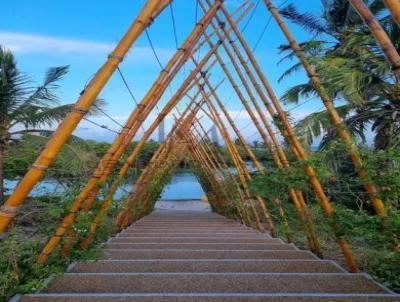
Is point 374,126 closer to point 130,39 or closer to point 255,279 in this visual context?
point 255,279

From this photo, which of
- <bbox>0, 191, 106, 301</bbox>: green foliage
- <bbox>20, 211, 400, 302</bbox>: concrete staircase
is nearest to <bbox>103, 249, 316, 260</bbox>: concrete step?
<bbox>20, 211, 400, 302</bbox>: concrete staircase

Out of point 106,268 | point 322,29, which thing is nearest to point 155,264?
point 106,268

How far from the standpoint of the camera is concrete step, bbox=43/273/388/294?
2.52 metres

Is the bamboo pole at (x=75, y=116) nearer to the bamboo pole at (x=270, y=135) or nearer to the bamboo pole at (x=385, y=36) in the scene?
the bamboo pole at (x=385, y=36)

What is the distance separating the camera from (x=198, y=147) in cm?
1192

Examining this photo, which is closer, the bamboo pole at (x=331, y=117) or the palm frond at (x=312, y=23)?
the bamboo pole at (x=331, y=117)

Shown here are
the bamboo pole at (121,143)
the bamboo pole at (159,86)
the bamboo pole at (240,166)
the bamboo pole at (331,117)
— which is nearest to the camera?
the bamboo pole at (331,117)

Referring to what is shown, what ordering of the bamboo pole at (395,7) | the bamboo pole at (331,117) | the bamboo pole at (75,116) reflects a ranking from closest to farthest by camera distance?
the bamboo pole at (395,7)
the bamboo pole at (75,116)
the bamboo pole at (331,117)

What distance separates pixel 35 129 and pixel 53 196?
5.56 m

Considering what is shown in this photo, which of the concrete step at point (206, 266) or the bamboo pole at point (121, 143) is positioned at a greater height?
the bamboo pole at point (121, 143)

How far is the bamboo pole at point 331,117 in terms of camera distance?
2.68 m

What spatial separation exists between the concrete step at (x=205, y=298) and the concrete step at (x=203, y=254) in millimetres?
1453

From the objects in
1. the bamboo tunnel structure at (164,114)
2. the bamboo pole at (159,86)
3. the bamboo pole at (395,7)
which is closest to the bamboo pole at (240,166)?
the bamboo tunnel structure at (164,114)

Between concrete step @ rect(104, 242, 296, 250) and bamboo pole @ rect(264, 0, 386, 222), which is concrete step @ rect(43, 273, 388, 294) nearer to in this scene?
bamboo pole @ rect(264, 0, 386, 222)
